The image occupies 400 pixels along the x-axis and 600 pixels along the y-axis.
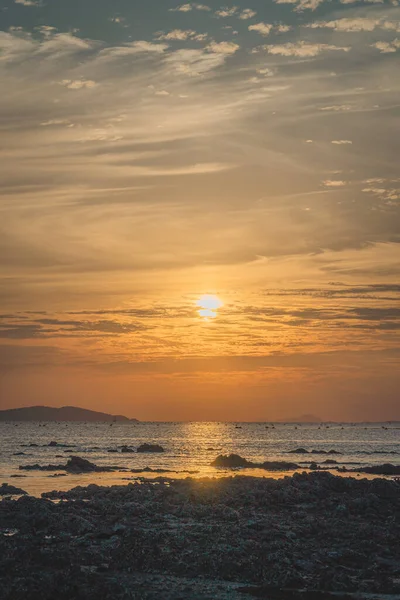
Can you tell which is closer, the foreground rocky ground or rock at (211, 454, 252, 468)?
the foreground rocky ground

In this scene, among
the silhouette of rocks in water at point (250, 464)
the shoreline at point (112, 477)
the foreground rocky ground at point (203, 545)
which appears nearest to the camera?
the foreground rocky ground at point (203, 545)

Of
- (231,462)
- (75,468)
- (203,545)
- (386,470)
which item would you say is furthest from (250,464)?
(203,545)

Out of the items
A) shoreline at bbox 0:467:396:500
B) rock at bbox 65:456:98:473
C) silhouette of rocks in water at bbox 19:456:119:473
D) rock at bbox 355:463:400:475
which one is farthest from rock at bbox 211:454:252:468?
rock at bbox 65:456:98:473

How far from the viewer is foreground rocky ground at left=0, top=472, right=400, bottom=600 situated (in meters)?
20.8

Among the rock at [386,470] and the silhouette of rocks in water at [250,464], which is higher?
the rock at [386,470]

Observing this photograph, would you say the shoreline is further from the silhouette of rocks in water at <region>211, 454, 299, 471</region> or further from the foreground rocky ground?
the foreground rocky ground

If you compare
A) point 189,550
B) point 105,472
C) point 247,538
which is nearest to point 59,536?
point 189,550

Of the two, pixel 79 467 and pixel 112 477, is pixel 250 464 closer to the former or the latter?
pixel 79 467

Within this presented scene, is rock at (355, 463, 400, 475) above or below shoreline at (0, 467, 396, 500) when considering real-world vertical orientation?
above

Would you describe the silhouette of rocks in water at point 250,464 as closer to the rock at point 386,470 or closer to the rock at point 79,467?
the rock at point 386,470

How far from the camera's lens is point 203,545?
2630 centimetres

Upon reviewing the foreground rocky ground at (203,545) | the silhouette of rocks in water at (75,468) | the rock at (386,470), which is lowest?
the silhouette of rocks in water at (75,468)

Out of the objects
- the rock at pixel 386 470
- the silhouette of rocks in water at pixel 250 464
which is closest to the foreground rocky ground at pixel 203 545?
the rock at pixel 386 470

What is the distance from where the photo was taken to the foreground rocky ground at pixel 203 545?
20828 mm
